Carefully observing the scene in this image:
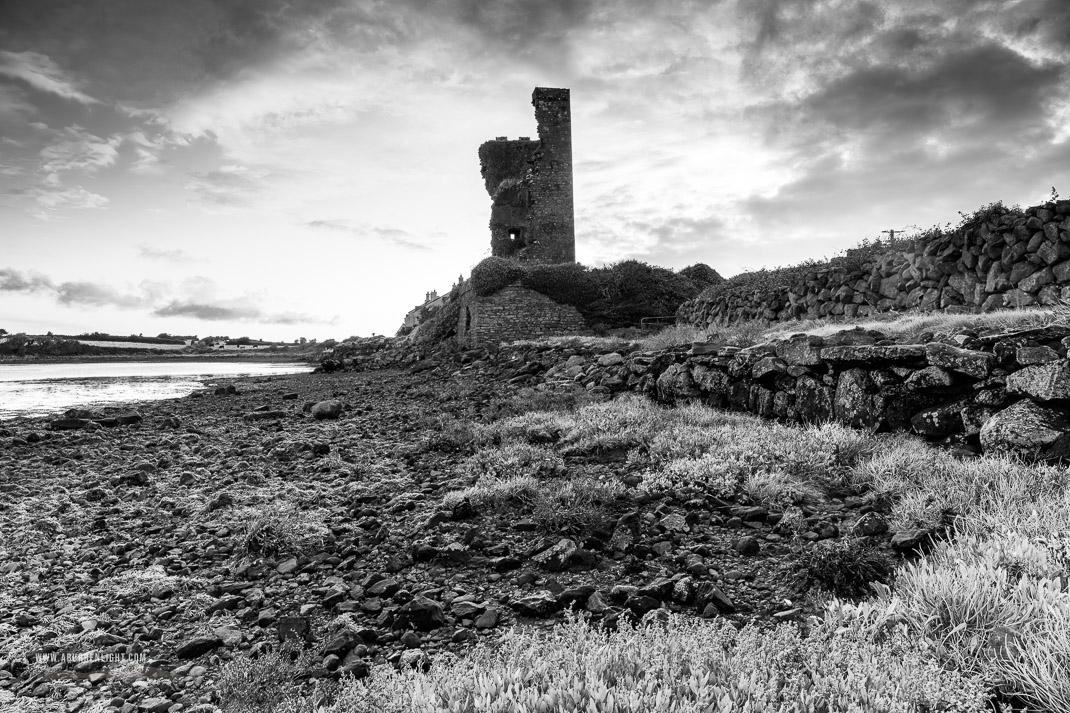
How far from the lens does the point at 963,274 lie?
1395 centimetres

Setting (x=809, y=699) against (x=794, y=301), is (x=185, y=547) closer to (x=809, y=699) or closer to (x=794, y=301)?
(x=809, y=699)

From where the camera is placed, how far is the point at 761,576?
478 centimetres

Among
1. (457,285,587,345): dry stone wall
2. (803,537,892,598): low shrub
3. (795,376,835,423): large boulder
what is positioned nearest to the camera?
(803,537,892,598): low shrub

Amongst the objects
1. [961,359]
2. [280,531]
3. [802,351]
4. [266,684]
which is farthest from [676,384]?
[266,684]

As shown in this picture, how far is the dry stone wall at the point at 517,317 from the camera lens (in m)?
27.9

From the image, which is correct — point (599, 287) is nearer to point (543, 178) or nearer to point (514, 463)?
point (543, 178)

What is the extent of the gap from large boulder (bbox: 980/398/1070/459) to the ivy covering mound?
21405 mm

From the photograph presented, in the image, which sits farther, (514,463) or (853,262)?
(853,262)

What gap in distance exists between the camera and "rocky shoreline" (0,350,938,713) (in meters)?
3.95

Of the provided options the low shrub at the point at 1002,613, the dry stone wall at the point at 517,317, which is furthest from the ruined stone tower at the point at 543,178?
the low shrub at the point at 1002,613

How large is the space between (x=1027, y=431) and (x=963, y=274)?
9.04 metres

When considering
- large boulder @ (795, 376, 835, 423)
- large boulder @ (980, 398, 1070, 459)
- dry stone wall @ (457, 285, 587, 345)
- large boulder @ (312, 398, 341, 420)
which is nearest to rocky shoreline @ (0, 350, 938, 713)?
large boulder @ (980, 398, 1070, 459)

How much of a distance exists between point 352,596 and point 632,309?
2585cm

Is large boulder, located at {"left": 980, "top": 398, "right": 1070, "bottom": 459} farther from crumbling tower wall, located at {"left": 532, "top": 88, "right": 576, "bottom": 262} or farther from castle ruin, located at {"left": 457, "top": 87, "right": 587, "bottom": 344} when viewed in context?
crumbling tower wall, located at {"left": 532, "top": 88, "right": 576, "bottom": 262}
